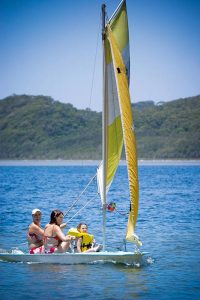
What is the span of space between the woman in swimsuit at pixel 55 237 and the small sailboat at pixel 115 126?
0.33 metres

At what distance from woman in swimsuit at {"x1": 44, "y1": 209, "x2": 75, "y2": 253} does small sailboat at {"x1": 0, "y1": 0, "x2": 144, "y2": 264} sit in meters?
0.33

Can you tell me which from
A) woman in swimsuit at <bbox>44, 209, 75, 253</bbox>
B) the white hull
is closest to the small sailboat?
the white hull

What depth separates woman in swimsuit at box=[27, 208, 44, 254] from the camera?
18.3 meters

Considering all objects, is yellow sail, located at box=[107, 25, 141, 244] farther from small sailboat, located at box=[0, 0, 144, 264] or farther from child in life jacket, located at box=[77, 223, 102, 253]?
child in life jacket, located at box=[77, 223, 102, 253]

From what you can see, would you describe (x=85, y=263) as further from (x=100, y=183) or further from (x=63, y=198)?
(x=63, y=198)

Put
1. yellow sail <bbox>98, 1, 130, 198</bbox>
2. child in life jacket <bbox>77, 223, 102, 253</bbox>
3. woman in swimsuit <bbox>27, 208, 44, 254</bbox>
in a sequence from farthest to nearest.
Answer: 1. woman in swimsuit <bbox>27, 208, 44, 254</bbox>
2. child in life jacket <bbox>77, 223, 102, 253</bbox>
3. yellow sail <bbox>98, 1, 130, 198</bbox>

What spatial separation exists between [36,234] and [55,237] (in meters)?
0.79

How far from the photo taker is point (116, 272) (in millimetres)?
17719

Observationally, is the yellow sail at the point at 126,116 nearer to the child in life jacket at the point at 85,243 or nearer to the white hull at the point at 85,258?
the white hull at the point at 85,258

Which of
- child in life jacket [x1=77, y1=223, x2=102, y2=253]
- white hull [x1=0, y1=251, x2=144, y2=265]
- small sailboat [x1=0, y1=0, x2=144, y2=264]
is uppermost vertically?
small sailboat [x1=0, y1=0, x2=144, y2=264]

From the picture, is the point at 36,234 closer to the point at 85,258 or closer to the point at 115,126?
the point at 85,258

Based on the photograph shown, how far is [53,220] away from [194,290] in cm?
449

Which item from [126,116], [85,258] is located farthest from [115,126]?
[85,258]

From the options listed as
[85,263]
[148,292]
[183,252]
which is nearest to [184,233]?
[183,252]
